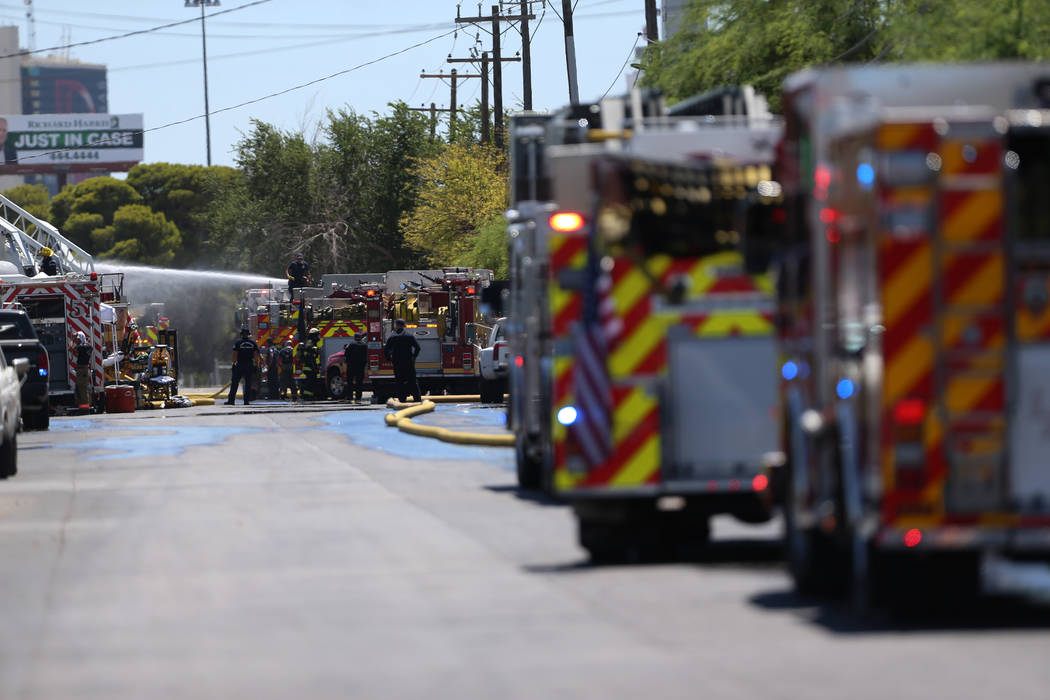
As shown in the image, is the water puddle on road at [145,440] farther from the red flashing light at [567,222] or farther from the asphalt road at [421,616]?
the red flashing light at [567,222]

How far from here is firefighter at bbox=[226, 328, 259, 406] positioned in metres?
39.3

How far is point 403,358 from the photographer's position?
1384 inches

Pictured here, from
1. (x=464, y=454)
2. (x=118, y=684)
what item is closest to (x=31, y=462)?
(x=464, y=454)

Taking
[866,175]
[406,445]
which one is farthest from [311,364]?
[866,175]

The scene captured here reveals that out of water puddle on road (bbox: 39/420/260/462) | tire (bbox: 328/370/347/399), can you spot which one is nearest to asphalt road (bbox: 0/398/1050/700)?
water puddle on road (bbox: 39/420/260/462)

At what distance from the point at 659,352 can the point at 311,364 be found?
2973cm

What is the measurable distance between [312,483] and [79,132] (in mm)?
139188

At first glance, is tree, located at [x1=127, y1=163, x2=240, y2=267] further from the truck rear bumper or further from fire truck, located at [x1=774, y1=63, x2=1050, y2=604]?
the truck rear bumper

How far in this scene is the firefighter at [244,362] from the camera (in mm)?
39312

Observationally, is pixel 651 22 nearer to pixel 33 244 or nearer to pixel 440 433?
pixel 440 433

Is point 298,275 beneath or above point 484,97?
beneath

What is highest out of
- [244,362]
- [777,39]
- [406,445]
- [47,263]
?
[777,39]

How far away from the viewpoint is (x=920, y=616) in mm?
9117

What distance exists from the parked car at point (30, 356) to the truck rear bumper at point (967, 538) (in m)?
21.6
